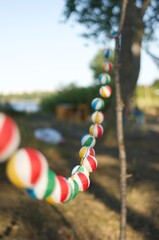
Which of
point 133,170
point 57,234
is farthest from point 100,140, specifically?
point 57,234

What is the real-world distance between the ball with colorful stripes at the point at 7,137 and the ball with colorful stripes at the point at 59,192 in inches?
21.2

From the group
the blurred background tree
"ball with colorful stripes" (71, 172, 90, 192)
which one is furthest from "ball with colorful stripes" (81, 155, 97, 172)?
the blurred background tree

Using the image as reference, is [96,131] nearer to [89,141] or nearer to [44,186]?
[89,141]

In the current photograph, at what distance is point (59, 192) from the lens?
243 cm

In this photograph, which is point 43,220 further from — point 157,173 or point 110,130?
point 110,130

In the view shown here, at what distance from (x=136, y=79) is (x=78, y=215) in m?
6.34

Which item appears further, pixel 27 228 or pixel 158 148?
pixel 158 148

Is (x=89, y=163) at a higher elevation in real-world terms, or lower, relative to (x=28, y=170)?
lower

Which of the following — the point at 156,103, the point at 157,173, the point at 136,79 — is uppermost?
the point at 136,79

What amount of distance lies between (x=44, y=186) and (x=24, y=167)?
285 mm

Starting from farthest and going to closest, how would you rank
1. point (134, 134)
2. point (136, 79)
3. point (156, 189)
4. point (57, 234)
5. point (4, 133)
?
1. point (134, 134)
2. point (136, 79)
3. point (156, 189)
4. point (57, 234)
5. point (4, 133)

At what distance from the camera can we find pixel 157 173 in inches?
333

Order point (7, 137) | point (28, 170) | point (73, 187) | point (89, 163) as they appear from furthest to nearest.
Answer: point (89, 163) < point (73, 187) < point (28, 170) < point (7, 137)

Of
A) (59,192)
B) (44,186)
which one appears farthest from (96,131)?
(44,186)
